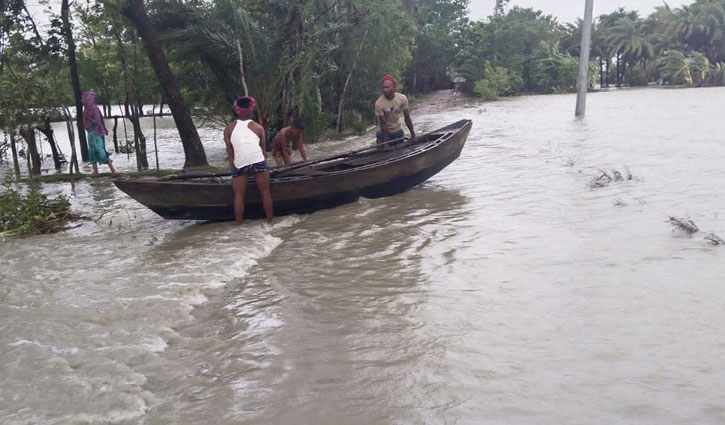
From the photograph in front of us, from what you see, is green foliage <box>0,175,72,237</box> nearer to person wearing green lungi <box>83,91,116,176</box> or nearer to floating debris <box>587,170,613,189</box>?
person wearing green lungi <box>83,91,116,176</box>

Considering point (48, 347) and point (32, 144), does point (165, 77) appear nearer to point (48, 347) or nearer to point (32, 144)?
point (32, 144)

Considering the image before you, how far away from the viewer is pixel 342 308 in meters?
4.47

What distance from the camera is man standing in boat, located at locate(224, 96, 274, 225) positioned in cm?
699

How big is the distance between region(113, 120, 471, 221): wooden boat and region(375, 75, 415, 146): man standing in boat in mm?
214

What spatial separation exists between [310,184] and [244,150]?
3.37 feet

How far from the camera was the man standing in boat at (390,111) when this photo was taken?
9055mm

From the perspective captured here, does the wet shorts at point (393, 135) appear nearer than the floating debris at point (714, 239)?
No

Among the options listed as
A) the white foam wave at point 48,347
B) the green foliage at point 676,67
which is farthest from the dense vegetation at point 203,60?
the green foliage at point 676,67

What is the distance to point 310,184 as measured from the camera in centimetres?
760

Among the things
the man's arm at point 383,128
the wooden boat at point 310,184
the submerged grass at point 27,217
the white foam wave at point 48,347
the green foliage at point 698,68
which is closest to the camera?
the white foam wave at point 48,347

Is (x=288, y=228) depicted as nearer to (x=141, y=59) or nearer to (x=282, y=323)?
(x=282, y=323)

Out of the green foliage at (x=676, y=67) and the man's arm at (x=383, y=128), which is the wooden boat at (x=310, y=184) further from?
the green foliage at (x=676, y=67)

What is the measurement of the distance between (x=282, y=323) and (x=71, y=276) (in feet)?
8.51

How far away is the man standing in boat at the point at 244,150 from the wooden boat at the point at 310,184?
143 mm
